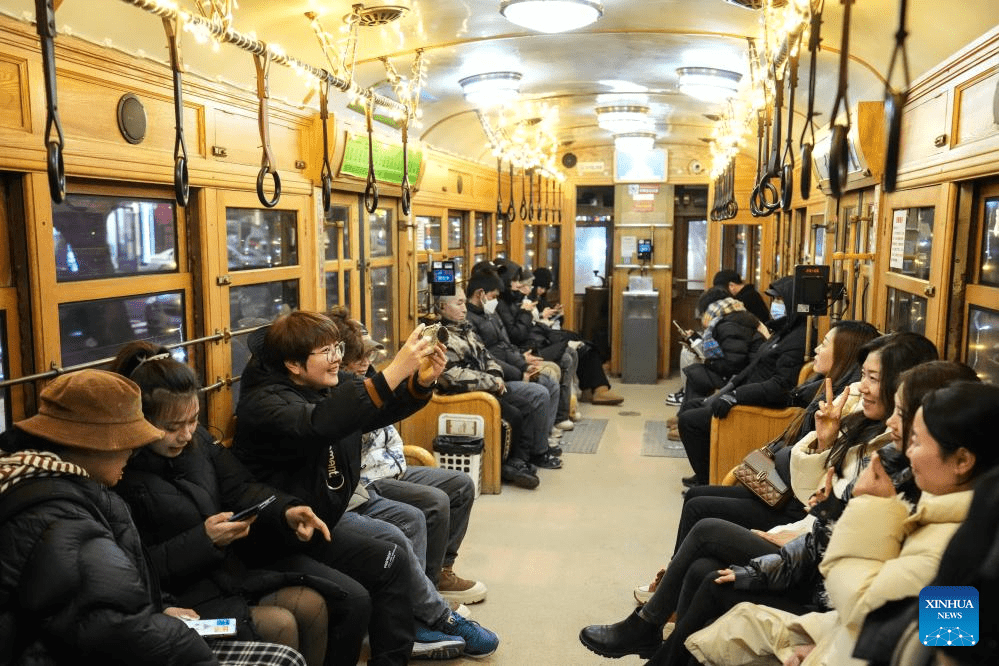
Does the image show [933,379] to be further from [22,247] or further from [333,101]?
[333,101]

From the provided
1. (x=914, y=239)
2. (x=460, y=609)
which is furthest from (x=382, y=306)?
(x=914, y=239)

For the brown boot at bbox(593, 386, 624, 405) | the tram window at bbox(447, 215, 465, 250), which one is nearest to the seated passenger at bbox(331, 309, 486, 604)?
the tram window at bbox(447, 215, 465, 250)

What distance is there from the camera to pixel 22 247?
2.68m

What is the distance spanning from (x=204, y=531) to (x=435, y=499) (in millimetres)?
1290

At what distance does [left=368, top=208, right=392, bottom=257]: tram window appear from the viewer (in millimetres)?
5926

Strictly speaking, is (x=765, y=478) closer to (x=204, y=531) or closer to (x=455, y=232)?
(x=204, y=531)

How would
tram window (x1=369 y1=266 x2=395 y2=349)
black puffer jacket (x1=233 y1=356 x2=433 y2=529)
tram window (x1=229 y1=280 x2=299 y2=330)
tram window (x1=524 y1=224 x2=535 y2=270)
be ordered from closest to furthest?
black puffer jacket (x1=233 y1=356 x2=433 y2=529) → tram window (x1=229 y1=280 x2=299 y2=330) → tram window (x1=369 y1=266 x2=395 y2=349) → tram window (x1=524 y1=224 x2=535 y2=270)

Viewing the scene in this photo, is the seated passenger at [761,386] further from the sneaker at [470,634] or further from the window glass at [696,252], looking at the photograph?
the window glass at [696,252]

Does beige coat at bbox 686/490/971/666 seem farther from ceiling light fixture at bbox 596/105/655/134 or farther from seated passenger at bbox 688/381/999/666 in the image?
ceiling light fixture at bbox 596/105/655/134

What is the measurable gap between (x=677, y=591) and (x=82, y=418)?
2.10 m

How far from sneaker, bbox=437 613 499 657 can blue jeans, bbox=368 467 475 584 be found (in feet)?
1.16

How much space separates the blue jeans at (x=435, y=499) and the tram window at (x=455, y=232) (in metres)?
4.12

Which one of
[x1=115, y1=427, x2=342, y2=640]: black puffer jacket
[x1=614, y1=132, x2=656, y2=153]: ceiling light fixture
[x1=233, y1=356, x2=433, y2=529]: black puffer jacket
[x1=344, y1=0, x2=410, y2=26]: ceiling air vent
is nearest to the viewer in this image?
[x1=115, y1=427, x2=342, y2=640]: black puffer jacket

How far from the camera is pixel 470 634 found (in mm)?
3369
